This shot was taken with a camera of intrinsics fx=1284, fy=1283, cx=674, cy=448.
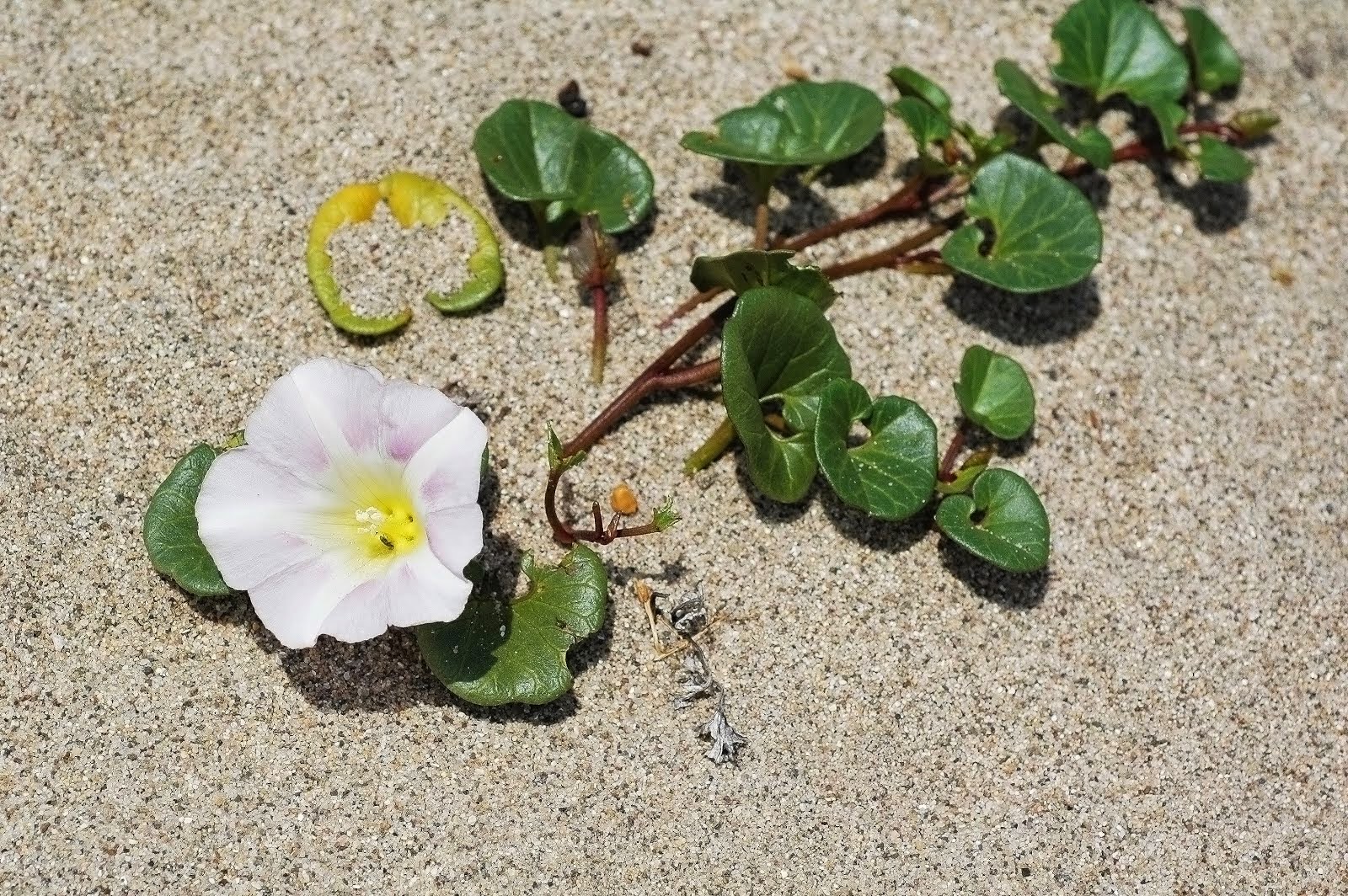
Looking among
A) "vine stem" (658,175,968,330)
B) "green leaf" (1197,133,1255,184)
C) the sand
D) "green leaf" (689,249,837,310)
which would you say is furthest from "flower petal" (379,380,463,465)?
"green leaf" (1197,133,1255,184)

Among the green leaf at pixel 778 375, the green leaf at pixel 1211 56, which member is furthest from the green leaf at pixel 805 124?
the green leaf at pixel 1211 56

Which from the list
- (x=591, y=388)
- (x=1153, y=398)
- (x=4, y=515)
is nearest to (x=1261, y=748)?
(x=1153, y=398)

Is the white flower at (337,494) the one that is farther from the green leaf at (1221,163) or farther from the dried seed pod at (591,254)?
the green leaf at (1221,163)

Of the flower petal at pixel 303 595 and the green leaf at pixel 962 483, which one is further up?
the flower petal at pixel 303 595

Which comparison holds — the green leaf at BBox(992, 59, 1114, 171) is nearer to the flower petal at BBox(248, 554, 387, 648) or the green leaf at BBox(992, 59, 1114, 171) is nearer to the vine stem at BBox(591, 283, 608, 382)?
the vine stem at BBox(591, 283, 608, 382)

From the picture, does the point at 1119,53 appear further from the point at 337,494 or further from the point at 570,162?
the point at 337,494

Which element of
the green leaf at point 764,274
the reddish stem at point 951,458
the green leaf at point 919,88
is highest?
the green leaf at point 919,88
